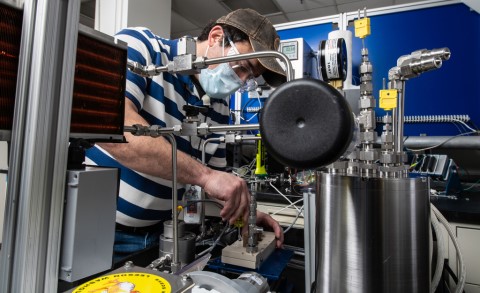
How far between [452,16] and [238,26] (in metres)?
1.56

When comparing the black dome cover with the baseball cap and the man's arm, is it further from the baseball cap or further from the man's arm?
the baseball cap

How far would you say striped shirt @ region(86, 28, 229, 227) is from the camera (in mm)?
948

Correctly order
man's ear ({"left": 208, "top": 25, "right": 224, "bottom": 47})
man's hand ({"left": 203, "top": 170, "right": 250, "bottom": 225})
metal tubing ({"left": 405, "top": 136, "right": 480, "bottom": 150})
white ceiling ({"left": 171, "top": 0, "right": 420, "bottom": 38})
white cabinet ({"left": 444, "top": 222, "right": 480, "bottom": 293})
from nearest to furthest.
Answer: man's hand ({"left": 203, "top": 170, "right": 250, "bottom": 225}) < man's ear ({"left": 208, "top": 25, "right": 224, "bottom": 47}) < white cabinet ({"left": 444, "top": 222, "right": 480, "bottom": 293}) < metal tubing ({"left": 405, "top": 136, "right": 480, "bottom": 150}) < white ceiling ({"left": 171, "top": 0, "right": 420, "bottom": 38})

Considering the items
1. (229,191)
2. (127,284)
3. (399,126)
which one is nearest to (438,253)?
(399,126)

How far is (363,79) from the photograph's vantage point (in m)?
0.48

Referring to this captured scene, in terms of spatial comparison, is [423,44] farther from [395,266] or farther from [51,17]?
Result: [51,17]

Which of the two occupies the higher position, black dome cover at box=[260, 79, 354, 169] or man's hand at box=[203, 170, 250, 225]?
black dome cover at box=[260, 79, 354, 169]

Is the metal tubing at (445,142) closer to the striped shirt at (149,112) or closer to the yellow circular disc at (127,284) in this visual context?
the striped shirt at (149,112)

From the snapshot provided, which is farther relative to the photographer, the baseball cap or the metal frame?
the baseball cap

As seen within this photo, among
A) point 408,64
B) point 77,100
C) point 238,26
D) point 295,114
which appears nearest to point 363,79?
point 408,64

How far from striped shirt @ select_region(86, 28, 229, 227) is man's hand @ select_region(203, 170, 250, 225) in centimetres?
32

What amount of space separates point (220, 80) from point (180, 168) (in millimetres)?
474

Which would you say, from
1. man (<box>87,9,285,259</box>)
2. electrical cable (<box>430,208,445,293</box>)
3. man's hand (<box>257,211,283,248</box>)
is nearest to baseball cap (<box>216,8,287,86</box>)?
man (<box>87,9,285,259</box>)

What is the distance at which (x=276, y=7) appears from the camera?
360cm
